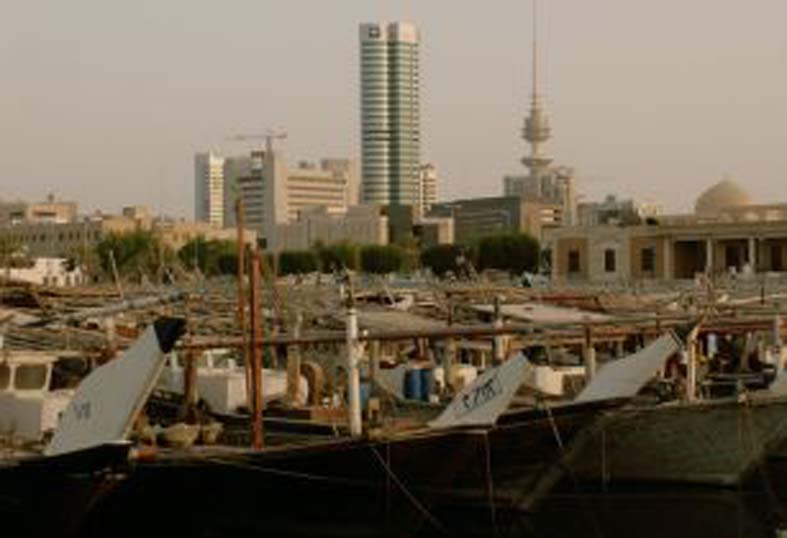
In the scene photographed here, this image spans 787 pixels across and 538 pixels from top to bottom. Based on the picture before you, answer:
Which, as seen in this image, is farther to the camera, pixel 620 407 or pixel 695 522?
pixel 695 522

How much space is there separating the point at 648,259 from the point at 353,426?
81.7 m

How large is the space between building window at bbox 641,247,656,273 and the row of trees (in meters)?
16.1

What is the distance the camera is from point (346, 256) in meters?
133

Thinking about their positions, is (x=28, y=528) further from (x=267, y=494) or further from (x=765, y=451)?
(x=765, y=451)

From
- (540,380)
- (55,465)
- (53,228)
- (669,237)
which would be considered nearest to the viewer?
(55,465)

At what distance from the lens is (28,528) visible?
22266 mm

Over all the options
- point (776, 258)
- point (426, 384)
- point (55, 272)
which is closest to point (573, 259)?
point (776, 258)

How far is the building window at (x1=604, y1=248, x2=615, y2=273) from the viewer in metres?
104

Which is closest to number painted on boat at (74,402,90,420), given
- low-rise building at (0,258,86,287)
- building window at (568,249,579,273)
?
low-rise building at (0,258,86,287)

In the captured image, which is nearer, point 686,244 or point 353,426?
point 353,426

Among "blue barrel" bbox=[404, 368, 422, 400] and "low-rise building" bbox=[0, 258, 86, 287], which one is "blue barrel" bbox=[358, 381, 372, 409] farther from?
"low-rise building" bbox=[0, 258, 86, 287]

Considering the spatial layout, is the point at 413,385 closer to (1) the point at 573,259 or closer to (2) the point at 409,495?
(2) the point at 409,495

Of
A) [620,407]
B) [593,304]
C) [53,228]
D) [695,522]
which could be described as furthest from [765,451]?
[53,228]

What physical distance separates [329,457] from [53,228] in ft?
524
